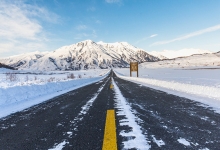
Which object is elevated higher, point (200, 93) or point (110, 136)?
point (110, 136)

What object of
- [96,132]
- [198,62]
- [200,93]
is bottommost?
[200,93]

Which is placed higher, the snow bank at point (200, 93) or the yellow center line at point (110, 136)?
the yellow center line at point (110, 136)

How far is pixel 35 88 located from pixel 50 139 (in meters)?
8.02

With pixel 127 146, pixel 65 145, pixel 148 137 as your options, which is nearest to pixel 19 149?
pixel 65 145

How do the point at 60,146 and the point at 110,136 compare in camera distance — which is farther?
the point at 110,136

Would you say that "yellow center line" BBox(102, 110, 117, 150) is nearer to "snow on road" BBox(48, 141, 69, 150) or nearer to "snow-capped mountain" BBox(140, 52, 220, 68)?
"snow on road" BBox(48, 141, 69, 150)

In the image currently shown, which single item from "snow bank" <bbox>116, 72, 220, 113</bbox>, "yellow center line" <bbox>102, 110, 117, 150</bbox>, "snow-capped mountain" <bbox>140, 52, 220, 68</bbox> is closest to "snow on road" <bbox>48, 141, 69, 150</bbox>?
"yellow center line" <bbox>102, 110, 117, 150</bbox>

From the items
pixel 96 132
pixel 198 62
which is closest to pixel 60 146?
pixel 96 132

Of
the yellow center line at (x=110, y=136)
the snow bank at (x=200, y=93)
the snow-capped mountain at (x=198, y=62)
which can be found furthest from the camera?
the snow-capped mountain at (x=198, y=62)

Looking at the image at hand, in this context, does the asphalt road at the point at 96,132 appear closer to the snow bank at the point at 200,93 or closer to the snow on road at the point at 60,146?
the snow on road at the point at 60,146

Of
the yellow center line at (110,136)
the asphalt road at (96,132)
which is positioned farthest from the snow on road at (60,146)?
the yellow center line at (110,136)

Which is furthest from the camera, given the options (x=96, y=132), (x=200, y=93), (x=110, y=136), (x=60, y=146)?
(x=200, y=93)

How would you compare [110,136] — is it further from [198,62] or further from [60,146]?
[198,62]

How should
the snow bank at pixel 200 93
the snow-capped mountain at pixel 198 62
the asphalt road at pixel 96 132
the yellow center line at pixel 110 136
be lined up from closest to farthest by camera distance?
1. the yellow center line at pixel 110 136
2. the asphalt road at pixel 96 132
3. the snow bank at pixel 200 93
4. the snow-capped mountain at pixel 198 62
